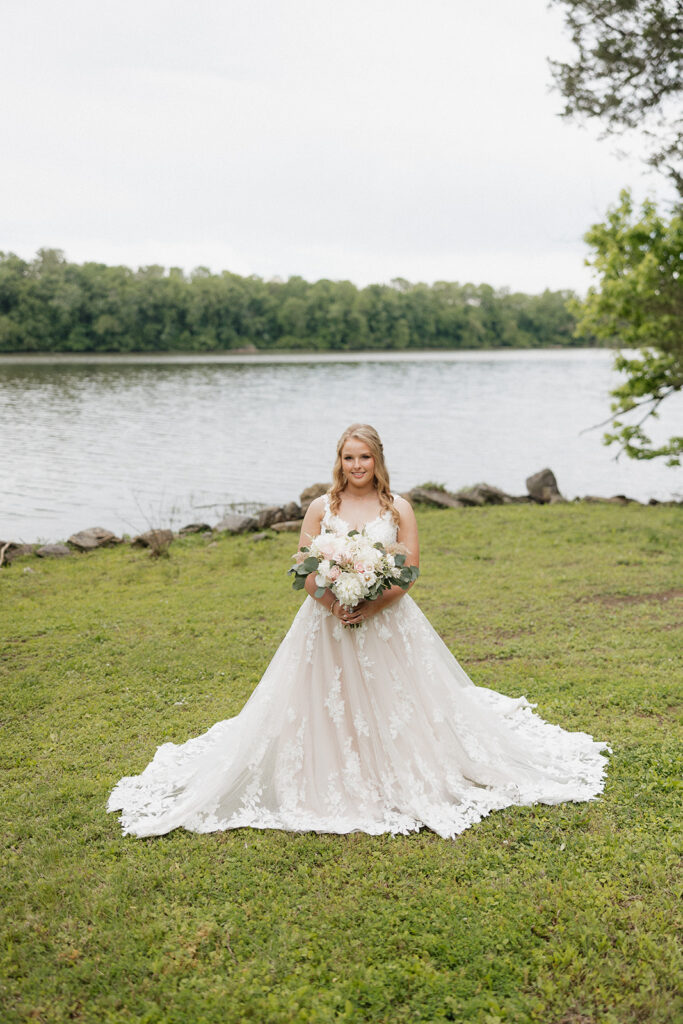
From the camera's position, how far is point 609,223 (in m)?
18.4

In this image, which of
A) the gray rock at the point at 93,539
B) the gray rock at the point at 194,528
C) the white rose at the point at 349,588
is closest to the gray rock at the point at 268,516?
the gray rock at the point at 194,528

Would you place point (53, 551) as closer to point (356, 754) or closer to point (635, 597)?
point (635, 597)

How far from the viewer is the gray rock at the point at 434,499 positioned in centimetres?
1884

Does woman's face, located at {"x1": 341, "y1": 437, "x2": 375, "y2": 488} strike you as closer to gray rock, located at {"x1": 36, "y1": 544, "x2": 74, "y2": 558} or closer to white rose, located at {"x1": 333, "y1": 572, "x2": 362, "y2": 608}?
white rose, located at {"x1": 333, "y1": 572, "x2": 362, "y2": 608}

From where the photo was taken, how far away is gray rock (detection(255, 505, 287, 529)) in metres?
17.0

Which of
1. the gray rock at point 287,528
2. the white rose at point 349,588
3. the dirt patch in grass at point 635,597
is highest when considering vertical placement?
the white rose at point 349,588

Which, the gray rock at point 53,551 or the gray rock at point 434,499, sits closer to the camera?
the gray rock at point 53,551

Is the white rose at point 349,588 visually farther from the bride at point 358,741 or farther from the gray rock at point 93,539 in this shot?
the gray rock at point 93,539

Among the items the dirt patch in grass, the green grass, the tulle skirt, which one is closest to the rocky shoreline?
the dirt patch in grass

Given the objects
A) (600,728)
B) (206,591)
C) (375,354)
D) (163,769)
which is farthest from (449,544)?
(375,354)

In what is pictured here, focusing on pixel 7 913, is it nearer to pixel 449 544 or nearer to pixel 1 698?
pixel 1 698

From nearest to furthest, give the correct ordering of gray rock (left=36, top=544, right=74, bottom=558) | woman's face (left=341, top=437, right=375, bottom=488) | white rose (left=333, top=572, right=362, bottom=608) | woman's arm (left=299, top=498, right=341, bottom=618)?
white rose (left=333, top=572, right=362, bottom=608), woman's arm (left=299, top=498, right=341, bottom=618), woman's face (left=341, top=437, right=375, bottom=488), gray rock (left=36, top=544, right=74, bottom=558)

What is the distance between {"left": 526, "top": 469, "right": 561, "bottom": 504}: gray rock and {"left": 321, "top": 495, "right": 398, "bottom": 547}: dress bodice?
15.2 m

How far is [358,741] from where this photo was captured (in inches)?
227
